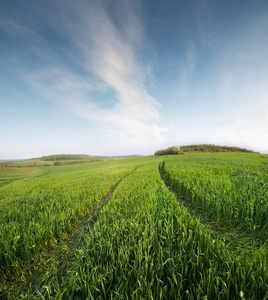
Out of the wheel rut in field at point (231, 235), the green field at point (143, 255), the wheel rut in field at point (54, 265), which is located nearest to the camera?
the green field at point (143, 255)

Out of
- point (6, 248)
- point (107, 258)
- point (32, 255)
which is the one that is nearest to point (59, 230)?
point (32, 255)

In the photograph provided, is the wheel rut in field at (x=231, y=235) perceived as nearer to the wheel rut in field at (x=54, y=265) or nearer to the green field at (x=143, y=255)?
the green field at (x=143, y=255)

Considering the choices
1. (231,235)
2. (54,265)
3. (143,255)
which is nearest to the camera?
(143,255)

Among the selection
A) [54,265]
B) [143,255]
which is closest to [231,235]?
[143,255]

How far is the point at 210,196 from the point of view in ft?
16.6

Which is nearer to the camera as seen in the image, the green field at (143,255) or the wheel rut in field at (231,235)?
the green field at (143,255)

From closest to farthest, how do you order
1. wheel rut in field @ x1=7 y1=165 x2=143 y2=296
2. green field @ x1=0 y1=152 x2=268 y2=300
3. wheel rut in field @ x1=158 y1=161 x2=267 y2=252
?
green field @ x1=0 y1=152 x2=268 y2=300
wheel rut in field @ x1=7 y1=165 x2=143 y2=296
wheel rut in field @ x1=158 y1=161 x2=267 y2=252

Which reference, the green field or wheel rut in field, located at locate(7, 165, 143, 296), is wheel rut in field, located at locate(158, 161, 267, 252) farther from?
wheel rut in field, located at locate(7, 165, 143, 296)

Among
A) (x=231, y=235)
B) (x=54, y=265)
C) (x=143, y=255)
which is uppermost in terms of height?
(x=143, y=255)

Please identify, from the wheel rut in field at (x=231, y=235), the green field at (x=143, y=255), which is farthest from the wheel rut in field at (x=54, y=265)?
the wheel rut in field at (x=231, y=235)

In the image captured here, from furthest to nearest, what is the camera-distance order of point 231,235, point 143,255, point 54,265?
point 231,235
point 54,265
point 143,255

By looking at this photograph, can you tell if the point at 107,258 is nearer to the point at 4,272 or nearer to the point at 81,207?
the point at 4,272

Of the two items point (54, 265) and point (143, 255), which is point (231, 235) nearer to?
point (143, 255)

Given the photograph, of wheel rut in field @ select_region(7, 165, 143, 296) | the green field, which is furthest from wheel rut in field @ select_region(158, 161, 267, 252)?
wheel rut in field @ select_region(7, 165, 143, 296)
